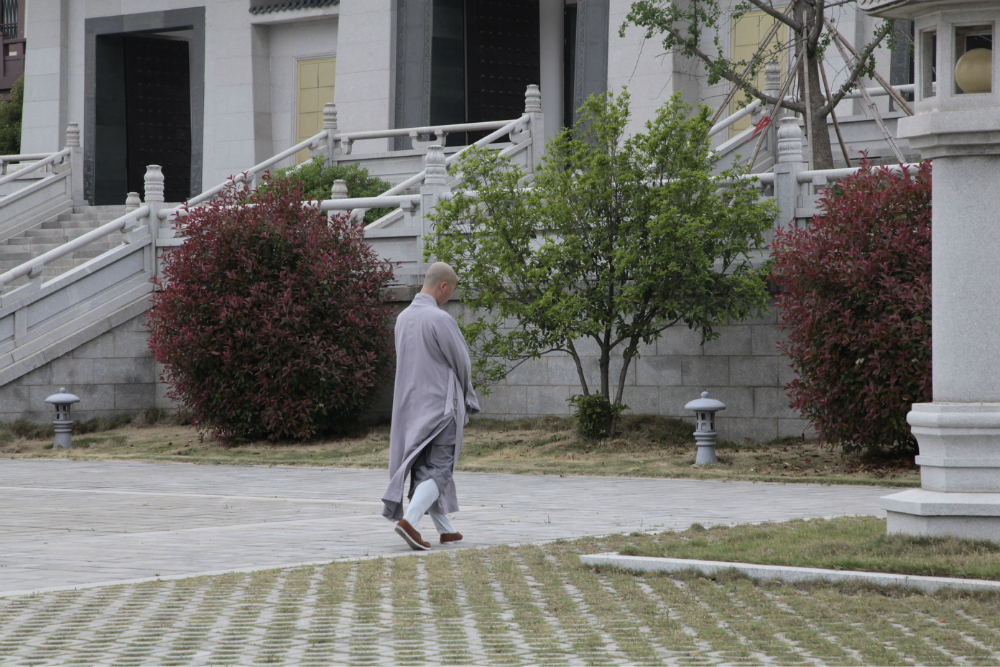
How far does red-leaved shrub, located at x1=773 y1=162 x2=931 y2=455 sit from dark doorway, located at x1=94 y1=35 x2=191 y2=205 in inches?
901

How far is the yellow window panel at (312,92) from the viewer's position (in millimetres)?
31062

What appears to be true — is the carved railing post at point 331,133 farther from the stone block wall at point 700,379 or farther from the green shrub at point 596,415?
the green shrub at point 596,415

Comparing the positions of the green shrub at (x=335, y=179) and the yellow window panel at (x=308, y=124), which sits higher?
the yellow window panel at (x=308, y=124)

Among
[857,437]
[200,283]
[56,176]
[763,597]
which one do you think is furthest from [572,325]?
[56,176]

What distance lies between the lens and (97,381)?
19.2 meters

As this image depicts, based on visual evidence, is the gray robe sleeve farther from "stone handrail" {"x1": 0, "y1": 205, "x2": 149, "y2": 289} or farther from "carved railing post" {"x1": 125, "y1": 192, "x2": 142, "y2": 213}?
"carved railing post" {"x1": 125, "y1": 192, "x2": 142, "y2": 213}

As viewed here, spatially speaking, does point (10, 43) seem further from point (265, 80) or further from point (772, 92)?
point (772, 92)

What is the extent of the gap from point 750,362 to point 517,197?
3218 millimetres

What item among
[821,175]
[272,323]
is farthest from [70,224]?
[821,175]

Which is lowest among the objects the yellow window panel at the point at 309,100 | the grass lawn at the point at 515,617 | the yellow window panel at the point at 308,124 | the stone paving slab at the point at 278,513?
the stone paving slab at the point at 278,513

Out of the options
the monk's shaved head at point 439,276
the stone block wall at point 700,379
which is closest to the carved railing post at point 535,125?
the stone block wall at point 700,379

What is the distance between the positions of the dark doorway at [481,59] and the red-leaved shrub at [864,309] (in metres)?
16.1

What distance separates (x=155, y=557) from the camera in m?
7.97

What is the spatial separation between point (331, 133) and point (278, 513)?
16747 millimetres
